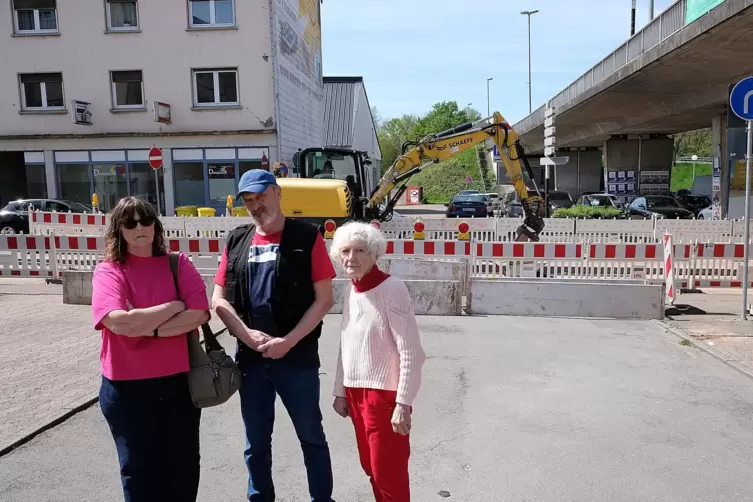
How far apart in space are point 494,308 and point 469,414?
13.8 feet

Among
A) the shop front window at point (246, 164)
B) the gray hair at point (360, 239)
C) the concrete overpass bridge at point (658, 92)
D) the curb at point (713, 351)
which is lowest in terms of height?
the curb at point (713, 351)

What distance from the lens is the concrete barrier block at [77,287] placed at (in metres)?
9.84

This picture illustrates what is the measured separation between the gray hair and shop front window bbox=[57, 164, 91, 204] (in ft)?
82.1

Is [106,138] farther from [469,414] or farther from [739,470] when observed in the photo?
[739,470]

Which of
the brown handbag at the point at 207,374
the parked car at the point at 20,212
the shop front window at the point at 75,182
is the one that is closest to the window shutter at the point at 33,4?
the shop front window at the point at 75,182

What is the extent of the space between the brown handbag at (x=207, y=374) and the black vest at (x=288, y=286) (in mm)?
181

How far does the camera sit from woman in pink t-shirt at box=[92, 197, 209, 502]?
2910 millimetres

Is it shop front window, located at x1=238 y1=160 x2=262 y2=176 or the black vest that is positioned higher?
shop front window, located at x1=238 y1=160 x2=262 y2=176

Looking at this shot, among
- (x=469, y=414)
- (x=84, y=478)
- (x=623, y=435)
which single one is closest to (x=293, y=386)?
(x=84, y=478)

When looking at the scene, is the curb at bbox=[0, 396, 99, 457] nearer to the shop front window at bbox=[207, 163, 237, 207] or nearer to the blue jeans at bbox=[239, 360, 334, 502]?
the blue jeans at bbox=[239, 360, 334, 502]

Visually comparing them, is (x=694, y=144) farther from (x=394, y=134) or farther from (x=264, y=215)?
(x=264, y=215)

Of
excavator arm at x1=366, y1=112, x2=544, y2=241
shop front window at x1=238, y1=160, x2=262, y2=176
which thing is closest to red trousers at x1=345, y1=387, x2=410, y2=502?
excavator arm at x1=366, y1=112, x2=544, y2=241

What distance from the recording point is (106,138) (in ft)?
81.0

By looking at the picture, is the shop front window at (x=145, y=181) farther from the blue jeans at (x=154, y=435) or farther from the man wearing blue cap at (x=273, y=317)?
the blue jeans at (x=154, y=435)
